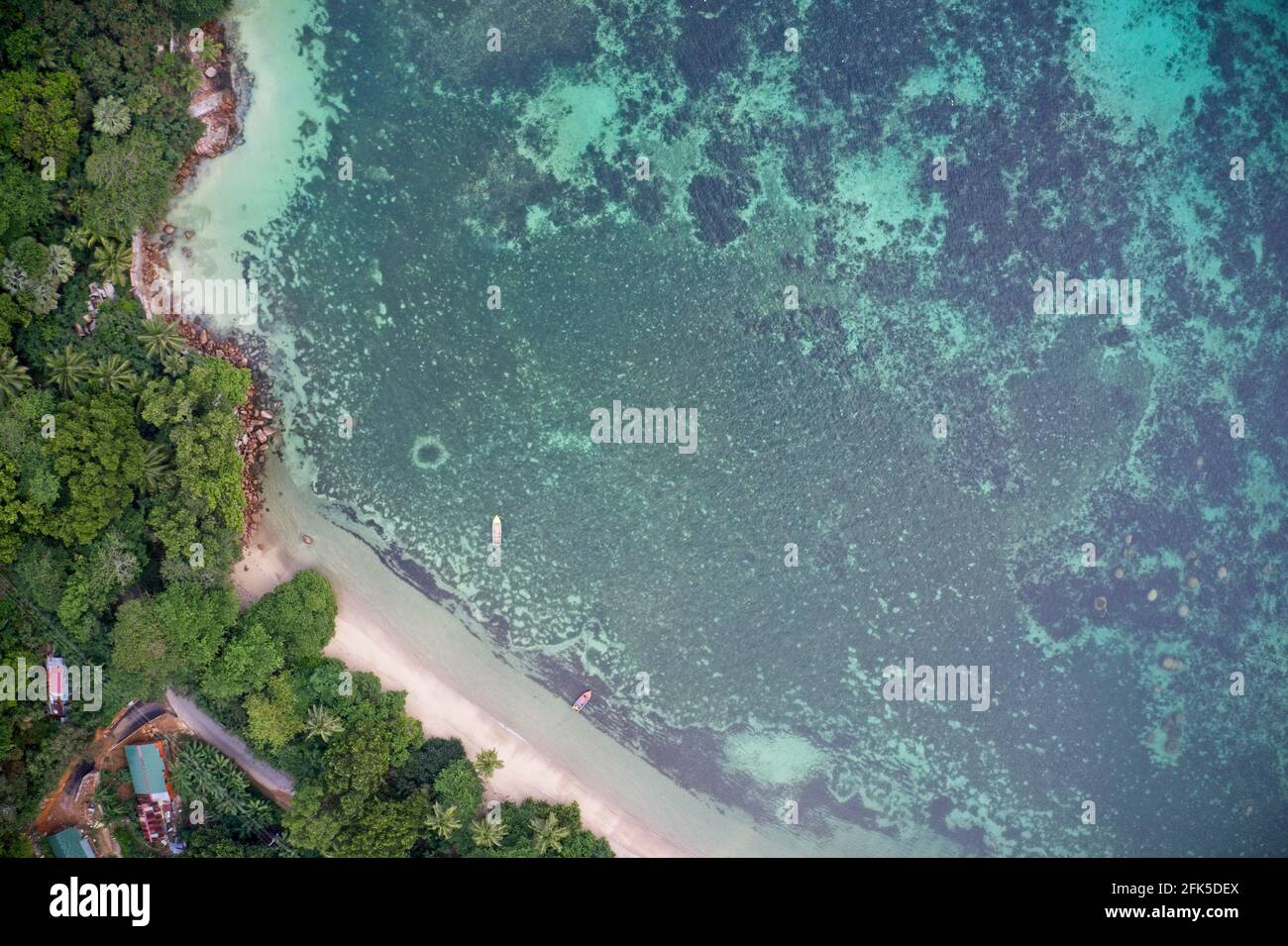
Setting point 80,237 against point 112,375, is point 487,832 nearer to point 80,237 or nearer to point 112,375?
point 112,375

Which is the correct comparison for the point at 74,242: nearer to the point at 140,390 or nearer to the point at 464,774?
the point at 140,390

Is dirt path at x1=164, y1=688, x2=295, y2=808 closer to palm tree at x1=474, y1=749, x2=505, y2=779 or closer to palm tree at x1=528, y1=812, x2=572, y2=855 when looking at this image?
palm tree at x1=474, y1=749, x2=505, y2=779

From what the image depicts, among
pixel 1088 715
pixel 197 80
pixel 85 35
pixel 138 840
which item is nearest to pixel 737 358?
pixel 1088 715

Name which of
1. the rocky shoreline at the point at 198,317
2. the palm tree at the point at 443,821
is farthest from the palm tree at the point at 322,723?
the rocky shoreline at the point at 198,317

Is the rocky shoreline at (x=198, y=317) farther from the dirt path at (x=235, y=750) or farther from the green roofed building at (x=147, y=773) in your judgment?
the green roofed building at (x=147, y=773)

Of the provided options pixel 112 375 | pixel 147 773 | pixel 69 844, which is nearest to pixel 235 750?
pixel 147 773
